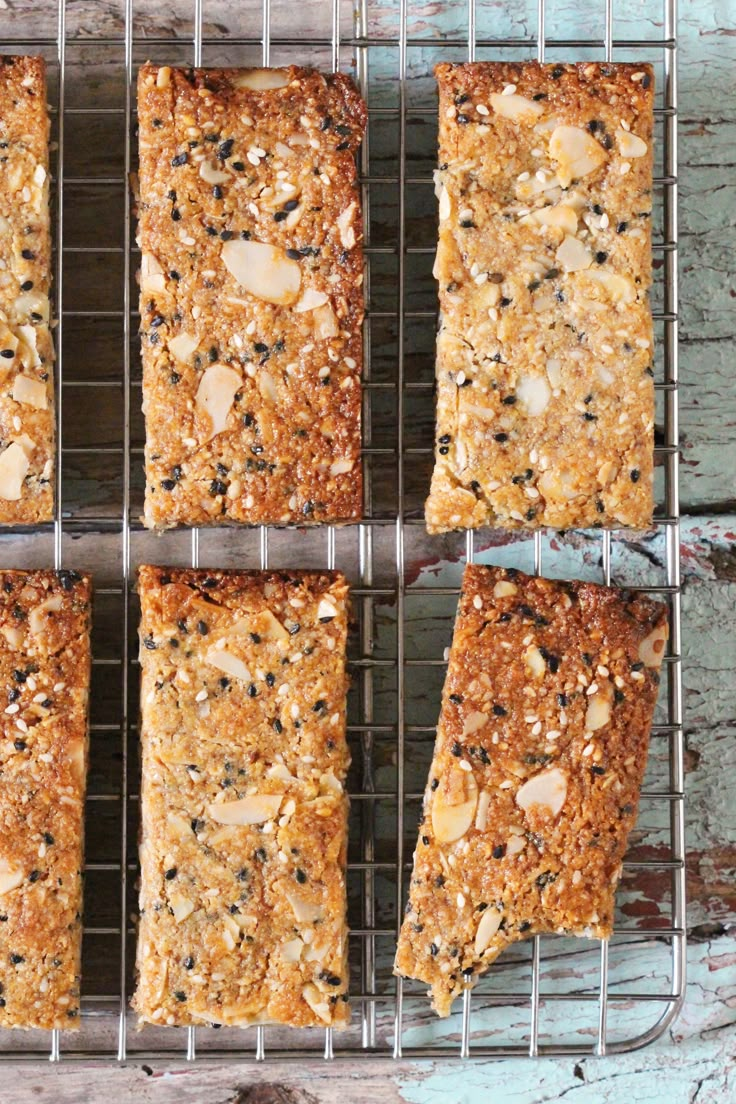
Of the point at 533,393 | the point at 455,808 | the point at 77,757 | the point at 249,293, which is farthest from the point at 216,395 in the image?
the point at 455,808

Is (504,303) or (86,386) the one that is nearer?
(504,303)

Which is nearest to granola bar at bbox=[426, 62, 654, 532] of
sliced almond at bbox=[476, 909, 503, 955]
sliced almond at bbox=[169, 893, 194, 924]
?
sliced almond at bbox=[476, 909, 503, 955]

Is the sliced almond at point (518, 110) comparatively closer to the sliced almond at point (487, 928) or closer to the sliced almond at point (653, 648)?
the sliced almond at point (653, 648)

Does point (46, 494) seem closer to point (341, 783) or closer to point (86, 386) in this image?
point (86, 386)

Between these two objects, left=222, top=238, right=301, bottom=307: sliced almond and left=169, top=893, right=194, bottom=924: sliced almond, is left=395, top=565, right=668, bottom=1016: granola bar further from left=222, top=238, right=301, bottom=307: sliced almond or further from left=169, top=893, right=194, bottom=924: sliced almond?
left=222, top=238, right=301, bottom=307: sliced almond

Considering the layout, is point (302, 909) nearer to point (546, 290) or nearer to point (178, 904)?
point (178, 904)

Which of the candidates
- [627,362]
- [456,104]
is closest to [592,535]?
[627,362]

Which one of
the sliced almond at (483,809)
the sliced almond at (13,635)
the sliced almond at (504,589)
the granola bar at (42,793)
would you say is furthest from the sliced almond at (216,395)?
the sliced almond at (483,809)
